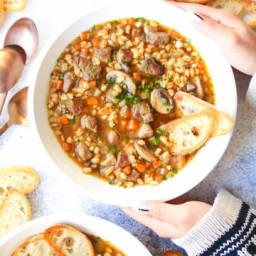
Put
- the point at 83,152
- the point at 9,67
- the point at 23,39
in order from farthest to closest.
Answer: the point at 23,39 → the point at 9,67 → the point at 83,152

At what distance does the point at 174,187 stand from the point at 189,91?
34.1 inches

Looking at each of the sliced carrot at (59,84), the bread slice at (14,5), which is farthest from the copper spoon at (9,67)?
the sliced carrot at (59,84)

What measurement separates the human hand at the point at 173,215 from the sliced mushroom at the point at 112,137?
0.62m

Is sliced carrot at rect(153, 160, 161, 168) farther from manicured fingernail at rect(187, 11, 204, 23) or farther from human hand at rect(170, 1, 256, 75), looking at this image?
manicured fingernail at rect(187, 11, 204, 23)

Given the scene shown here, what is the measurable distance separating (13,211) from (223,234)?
197cm

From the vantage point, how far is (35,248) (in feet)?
11.1

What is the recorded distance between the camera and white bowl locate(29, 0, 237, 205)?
10.6ft

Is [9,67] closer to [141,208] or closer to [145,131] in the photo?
[145,131]

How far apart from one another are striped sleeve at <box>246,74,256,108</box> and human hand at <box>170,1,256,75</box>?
0.49 feet

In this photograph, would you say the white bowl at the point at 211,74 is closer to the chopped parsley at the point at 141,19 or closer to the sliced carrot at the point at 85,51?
the chopped parsley at the point at 141,19

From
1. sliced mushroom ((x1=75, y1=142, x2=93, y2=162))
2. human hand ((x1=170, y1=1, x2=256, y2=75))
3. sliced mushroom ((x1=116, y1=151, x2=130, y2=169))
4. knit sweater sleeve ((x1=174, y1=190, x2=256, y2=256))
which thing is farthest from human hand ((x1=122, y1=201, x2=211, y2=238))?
human hand ((x1=170, y1=1, x2=256, y2=75))

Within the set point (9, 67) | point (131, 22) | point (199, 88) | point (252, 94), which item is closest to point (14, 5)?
point (9, 67)

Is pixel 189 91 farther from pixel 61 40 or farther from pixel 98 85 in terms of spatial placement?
pixel 61 40

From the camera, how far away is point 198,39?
3.32m
